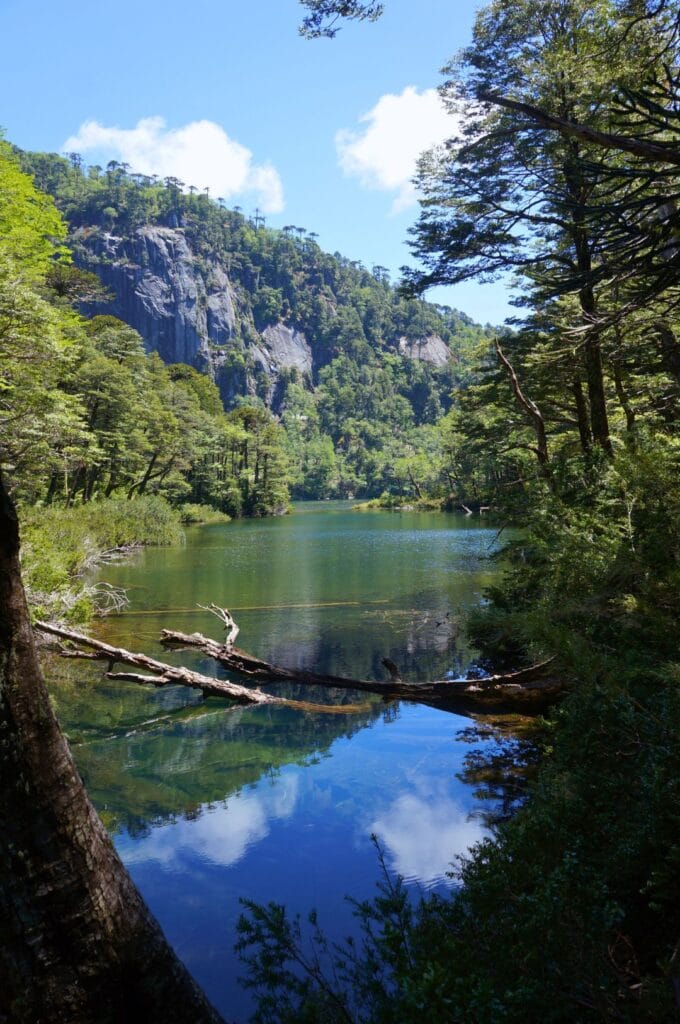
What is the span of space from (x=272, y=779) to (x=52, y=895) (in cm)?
455

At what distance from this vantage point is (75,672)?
10.1 metres

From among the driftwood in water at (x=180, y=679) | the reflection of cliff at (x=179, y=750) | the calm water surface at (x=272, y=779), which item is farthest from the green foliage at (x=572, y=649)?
the driftwood in water at (x=180, y=679)

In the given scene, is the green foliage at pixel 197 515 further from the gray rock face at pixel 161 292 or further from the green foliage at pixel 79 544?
the gray rock face at pixel 161 292


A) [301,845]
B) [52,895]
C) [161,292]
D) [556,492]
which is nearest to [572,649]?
[301,845]

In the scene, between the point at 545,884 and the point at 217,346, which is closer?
the point at 545,884

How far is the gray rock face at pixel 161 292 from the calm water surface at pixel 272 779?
132 meters

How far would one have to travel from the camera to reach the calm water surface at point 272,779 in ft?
15.0

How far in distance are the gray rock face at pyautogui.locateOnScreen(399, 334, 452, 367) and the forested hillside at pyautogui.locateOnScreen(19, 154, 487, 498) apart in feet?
1.39

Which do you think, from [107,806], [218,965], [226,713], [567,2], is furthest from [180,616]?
[567,2]

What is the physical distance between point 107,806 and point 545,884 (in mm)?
4761

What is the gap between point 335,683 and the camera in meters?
8.38

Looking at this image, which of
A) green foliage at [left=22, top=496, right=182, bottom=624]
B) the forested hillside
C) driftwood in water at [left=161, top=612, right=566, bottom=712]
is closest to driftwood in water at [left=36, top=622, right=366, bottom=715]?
driftwood in water at [left=161, top=612, right=566, bottom=712]

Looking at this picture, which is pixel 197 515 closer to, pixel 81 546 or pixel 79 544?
pixel 79 544

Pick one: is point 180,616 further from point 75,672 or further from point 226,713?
point 226,713
